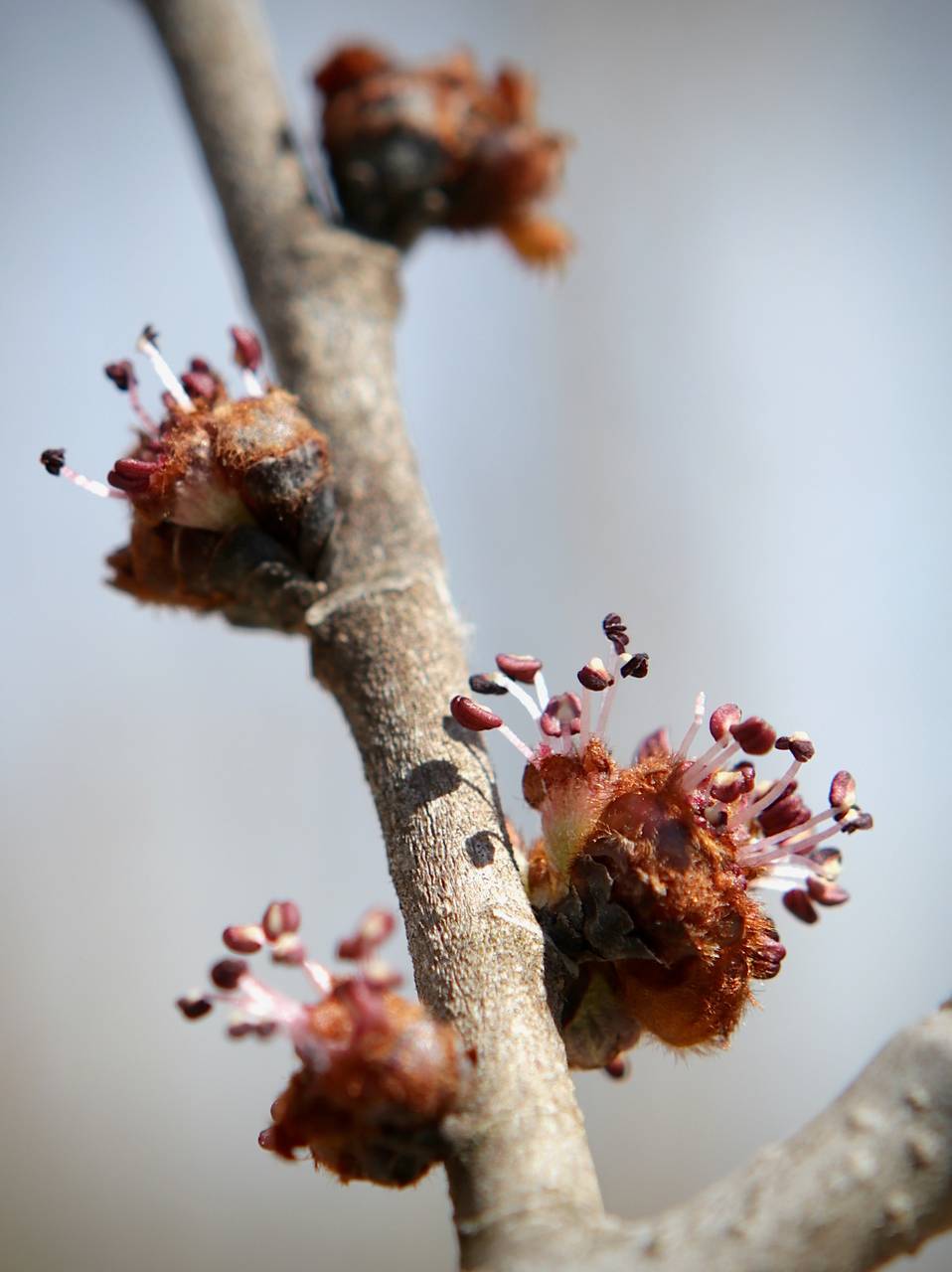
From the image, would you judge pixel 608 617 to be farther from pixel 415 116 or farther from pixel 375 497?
pixel 415 116

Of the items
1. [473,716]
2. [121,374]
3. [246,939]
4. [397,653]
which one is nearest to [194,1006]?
[246,939]

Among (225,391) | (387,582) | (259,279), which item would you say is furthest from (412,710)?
(259,279)

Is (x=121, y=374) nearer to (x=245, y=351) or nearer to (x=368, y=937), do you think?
(x=245, y=351)

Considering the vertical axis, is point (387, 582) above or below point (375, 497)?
below

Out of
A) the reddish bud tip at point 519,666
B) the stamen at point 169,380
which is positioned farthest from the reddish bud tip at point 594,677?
the stamen at point 169,380

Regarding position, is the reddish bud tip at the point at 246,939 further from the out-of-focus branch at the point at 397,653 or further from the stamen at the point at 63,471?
the stamen at the point at 63,471

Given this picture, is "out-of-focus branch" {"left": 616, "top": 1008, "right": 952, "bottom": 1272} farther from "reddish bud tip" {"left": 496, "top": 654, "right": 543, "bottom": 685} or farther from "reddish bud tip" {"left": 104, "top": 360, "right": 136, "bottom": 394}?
"reddish bud tip" {"left": 104, "top": 360, "right": 136, "bottom": 394}

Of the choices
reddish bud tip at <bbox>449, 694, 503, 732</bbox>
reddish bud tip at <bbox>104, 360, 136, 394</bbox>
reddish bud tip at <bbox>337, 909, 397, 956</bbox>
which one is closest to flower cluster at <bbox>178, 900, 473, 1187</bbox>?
reddish bud tip at <bbox>337, 909, 397, 956</bbox>

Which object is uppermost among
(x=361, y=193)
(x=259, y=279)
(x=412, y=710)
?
(x=361, y=193)
